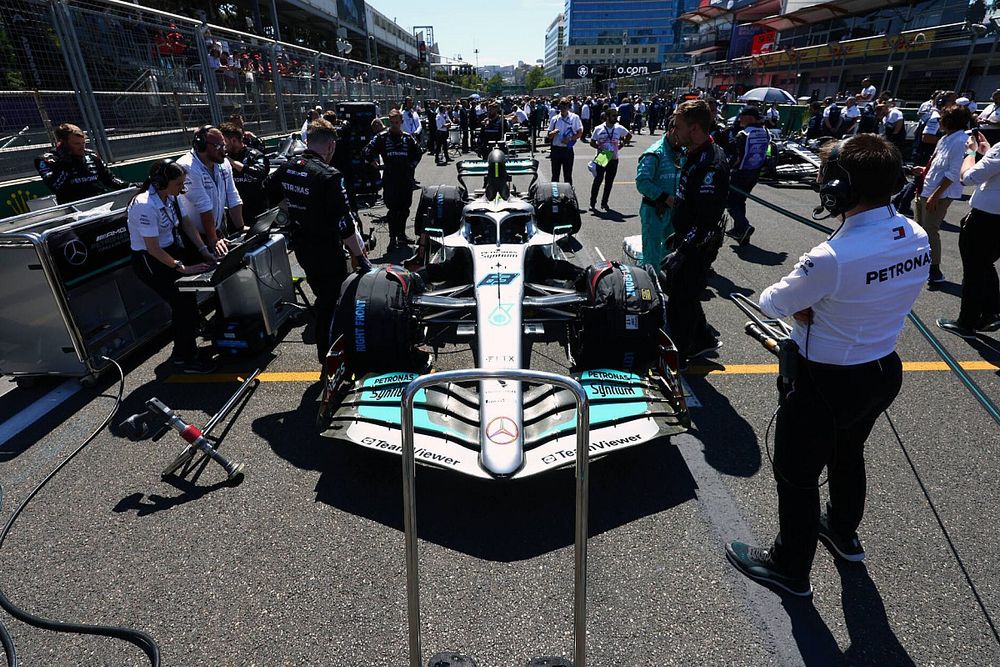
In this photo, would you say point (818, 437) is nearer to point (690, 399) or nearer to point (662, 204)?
point (690, 399)

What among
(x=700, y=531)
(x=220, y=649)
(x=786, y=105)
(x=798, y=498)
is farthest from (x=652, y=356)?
(x=786, y=105)

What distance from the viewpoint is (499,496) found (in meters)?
3.04

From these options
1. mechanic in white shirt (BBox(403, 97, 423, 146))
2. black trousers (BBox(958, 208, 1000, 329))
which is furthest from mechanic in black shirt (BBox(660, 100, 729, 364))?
mechanic in white shirt (BBox(403, 97, 423, 146))

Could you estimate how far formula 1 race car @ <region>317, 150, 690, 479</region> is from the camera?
2.82m

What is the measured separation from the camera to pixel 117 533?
2.84m

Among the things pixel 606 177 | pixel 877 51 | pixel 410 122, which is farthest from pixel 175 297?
pixel 877 51

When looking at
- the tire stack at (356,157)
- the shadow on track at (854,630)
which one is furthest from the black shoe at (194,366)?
the tire stack at (356,157)

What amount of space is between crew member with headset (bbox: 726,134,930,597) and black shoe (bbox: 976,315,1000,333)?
400cm

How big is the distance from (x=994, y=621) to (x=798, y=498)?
0.98 metres

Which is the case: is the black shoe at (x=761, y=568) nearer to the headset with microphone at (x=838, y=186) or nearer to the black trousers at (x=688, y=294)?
the headset with microphone at (x=838, y=186)

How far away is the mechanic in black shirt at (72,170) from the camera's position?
5564mm

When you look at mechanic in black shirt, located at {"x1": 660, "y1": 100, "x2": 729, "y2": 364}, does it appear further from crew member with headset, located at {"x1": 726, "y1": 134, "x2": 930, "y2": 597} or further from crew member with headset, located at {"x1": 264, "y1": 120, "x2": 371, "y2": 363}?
crew member with headset, located at {"x1": 264, "y1": 120, "x2": 371, "y2": 363}

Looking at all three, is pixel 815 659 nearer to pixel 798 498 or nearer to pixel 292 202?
pixel 798 498

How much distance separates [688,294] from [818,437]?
2.25 metres
